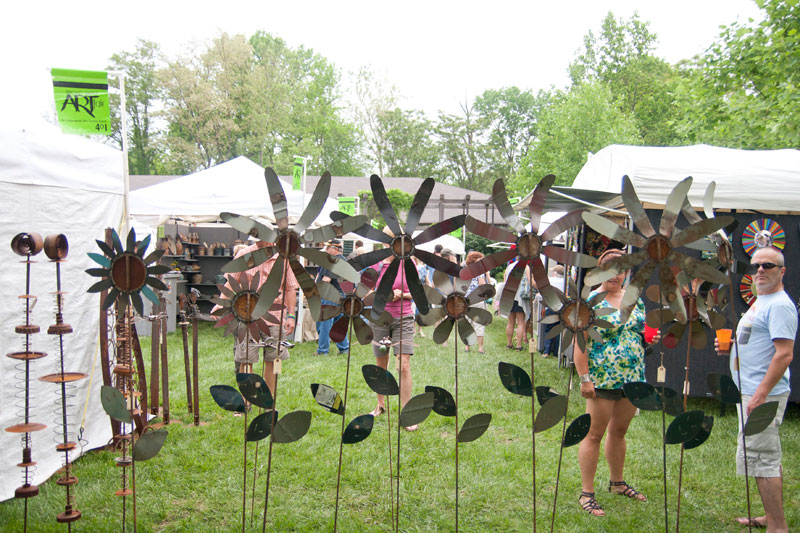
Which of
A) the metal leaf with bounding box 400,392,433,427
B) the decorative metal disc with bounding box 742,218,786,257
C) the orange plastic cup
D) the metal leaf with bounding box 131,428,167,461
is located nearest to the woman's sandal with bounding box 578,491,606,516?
the orange plastic cup

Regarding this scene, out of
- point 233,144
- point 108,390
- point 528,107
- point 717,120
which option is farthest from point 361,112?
point 108,390

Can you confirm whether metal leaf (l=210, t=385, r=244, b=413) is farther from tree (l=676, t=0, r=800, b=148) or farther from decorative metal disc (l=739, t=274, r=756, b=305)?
tree (l=676, t=0, r=800, b=148)

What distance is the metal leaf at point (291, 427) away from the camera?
1.78 metres

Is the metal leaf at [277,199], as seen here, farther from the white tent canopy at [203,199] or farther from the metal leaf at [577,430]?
the white tent canopy at [203,199]

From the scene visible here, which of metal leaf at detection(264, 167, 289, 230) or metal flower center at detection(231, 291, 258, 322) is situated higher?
metal leaf at detection(264, 167, 289, 230)

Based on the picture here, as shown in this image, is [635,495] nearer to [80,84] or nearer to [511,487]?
[511,487]

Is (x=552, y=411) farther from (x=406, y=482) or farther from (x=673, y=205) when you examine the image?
(x=406, y=482)

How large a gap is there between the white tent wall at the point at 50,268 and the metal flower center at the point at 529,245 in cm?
222

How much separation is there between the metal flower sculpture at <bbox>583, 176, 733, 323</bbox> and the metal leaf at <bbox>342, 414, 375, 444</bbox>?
91 cm

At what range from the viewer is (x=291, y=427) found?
1.79 meters

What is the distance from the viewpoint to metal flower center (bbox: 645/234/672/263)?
1640 millimetres

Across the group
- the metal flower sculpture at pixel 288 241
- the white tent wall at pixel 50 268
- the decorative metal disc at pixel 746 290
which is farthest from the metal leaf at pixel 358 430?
the decorative metal disc at pixel 746 290

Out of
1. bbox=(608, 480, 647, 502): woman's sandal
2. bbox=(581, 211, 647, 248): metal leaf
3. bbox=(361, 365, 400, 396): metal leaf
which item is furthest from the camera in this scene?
bbox=(608, 480, 647, 502): woman's sandal

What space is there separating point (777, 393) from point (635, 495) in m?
1.03
